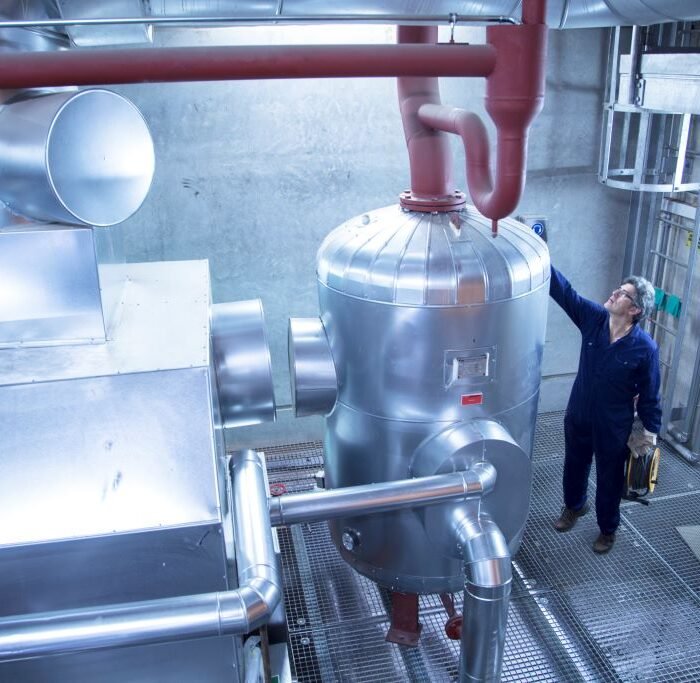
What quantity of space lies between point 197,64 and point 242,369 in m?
1.15

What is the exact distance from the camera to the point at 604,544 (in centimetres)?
368

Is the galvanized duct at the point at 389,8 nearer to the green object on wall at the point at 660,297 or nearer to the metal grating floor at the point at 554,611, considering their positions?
the green object on wall at the point at 660,297

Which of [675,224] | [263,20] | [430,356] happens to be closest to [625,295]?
[430,356]

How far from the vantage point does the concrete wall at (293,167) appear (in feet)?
13.9

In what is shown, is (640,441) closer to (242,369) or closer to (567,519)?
(567,519)

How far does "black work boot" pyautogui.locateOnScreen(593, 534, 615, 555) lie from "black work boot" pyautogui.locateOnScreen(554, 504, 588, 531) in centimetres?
19

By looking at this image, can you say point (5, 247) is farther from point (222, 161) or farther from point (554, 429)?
point (554, 429)

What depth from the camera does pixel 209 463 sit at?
6.36 feet

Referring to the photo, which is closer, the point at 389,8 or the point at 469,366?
the point at 469,366

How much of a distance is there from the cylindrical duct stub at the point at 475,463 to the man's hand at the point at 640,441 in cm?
100

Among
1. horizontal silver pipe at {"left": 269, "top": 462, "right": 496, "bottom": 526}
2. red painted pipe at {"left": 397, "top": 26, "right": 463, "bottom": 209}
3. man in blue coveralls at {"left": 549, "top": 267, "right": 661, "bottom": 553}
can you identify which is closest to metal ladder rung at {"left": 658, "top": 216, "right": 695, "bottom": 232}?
man in blue coveralls at {"left": 549, "top": 267, "right": 661, "bottom": 553}

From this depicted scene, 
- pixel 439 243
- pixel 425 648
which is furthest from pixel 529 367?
pixel 425 648

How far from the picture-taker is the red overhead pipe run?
195 centimetres

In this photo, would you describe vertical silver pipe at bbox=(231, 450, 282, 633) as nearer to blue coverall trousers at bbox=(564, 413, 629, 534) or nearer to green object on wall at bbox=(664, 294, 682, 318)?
blue coverall trousers at bbox=(564, 413, 629, 534)
